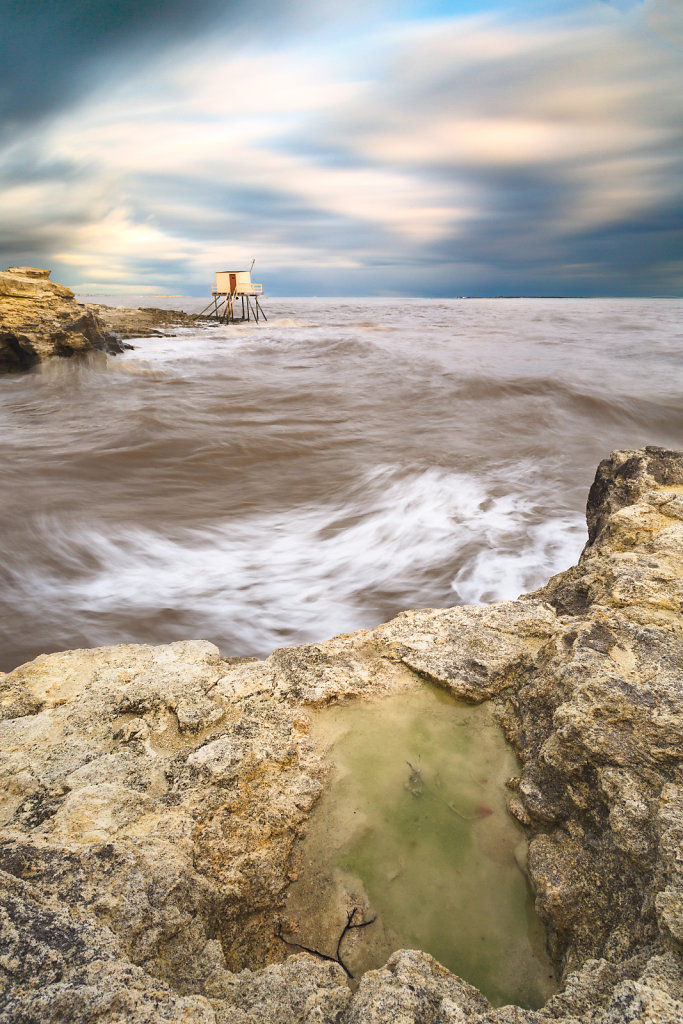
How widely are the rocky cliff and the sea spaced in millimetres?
1697

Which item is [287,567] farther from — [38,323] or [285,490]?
[38,323]

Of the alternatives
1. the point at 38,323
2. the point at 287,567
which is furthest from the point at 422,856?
the point at 38,323

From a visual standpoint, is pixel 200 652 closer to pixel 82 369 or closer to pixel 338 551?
pixel 338 551

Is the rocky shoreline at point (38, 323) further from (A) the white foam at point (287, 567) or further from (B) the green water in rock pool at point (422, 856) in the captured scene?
(B) the green water in rock pool at point (422, 856)

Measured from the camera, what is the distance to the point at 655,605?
1.88 metres

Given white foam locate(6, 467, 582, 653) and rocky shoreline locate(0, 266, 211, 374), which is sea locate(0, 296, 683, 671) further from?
rocky shoreline locate(0, 266, 211, 374)

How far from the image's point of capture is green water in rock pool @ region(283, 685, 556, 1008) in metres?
1.26

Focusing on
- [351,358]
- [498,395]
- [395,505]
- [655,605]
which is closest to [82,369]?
[351,358]

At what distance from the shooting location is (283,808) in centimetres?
152

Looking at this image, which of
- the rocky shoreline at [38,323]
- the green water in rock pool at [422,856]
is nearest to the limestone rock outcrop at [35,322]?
the rocky shoreline at [38,323]

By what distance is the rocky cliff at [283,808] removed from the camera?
1004mm

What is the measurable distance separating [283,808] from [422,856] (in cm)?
38

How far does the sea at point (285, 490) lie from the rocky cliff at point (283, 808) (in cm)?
170

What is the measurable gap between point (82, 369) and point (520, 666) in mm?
13539
